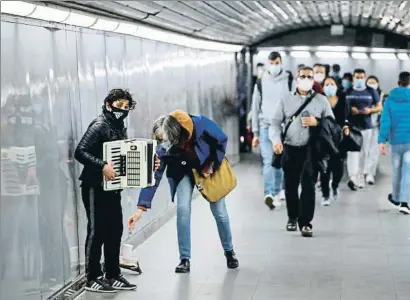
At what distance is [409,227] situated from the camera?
35.8 ft

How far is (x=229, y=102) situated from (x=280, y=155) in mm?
8857

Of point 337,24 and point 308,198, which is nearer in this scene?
point 308,198

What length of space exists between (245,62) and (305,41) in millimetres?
1375

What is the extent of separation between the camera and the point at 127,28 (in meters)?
9.52

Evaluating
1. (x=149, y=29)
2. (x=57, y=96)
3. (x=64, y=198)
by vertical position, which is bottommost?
(x=64, y=198)

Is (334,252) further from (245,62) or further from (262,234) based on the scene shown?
(245,62)

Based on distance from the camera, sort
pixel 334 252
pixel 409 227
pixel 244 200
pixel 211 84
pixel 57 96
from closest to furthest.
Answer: pixel 57 96
pixel 334 252
pixel 409 227
pixel 244 200
pixel 211 84

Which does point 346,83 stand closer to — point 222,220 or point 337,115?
point 337,115


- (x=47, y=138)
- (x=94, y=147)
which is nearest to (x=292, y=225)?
(x=94, y=147)

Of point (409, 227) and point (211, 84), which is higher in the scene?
point (211, 84)

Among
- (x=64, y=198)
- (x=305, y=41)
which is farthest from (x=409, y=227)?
(x=305, y=41)

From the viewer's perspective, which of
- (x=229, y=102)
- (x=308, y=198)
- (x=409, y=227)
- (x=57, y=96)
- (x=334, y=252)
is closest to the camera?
(x=57, y=96)

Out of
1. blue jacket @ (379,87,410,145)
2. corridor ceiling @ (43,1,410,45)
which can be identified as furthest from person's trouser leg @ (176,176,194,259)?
blue jacket @ (379,87,410,145)

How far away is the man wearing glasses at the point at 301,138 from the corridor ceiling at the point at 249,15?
1.34 metres
